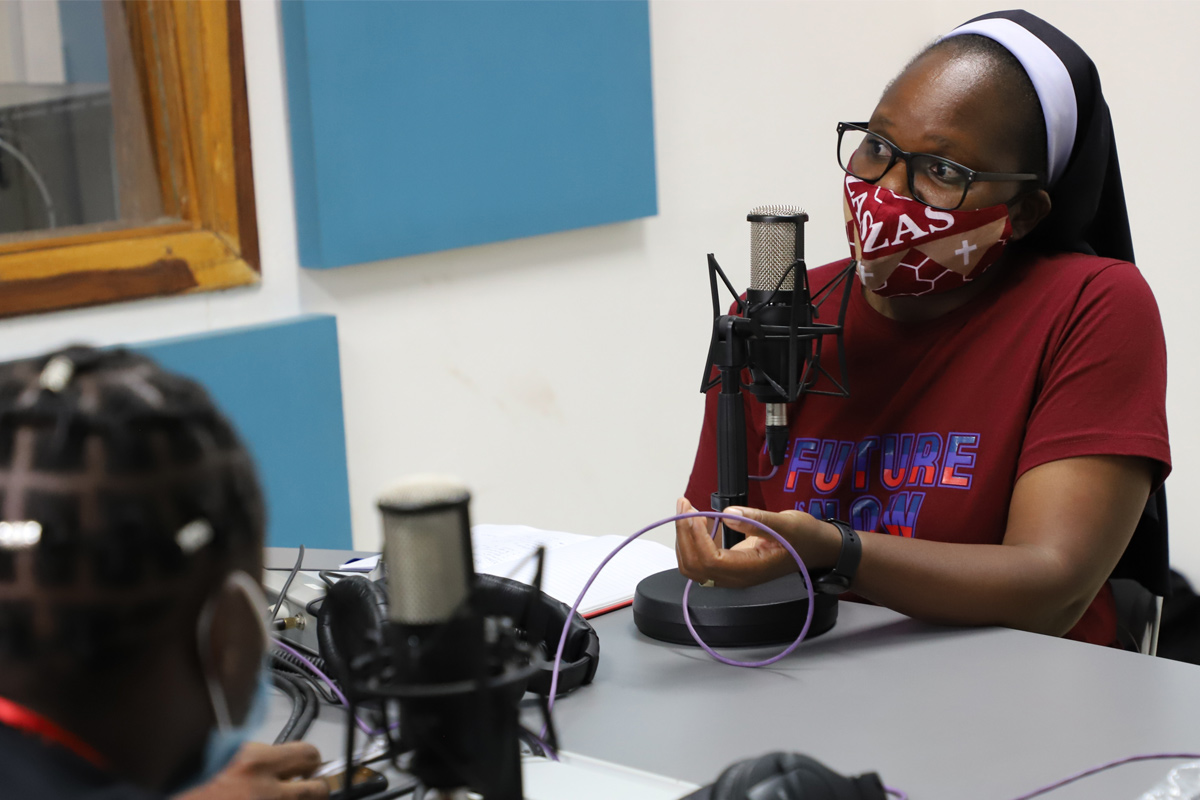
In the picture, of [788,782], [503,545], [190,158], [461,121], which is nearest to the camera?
[788,782]

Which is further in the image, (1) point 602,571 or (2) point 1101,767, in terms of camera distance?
(1) point 602,571

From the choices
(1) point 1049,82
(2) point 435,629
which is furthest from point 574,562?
(2) point 435,629

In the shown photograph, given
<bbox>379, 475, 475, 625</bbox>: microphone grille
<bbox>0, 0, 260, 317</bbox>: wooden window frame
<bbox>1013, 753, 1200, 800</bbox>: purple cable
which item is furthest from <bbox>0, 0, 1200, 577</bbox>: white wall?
<bbox>379, 475, 475, 625</bbox>: microphone grille

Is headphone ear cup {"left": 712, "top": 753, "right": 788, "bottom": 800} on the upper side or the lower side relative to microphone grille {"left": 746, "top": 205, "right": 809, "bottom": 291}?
lower

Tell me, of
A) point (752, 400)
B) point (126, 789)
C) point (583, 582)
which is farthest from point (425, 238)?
point (126, 789)

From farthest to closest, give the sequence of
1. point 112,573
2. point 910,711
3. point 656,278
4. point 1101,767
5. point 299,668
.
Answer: point 656,278, point 299,668, point 910,711, point 1101,767, point 112,573

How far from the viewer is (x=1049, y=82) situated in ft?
4.09

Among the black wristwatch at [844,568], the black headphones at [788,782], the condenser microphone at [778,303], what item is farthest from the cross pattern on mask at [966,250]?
the black headphones at [788,782]

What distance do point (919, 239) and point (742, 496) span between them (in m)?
0.37

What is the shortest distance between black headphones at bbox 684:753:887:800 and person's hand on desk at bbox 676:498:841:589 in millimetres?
365

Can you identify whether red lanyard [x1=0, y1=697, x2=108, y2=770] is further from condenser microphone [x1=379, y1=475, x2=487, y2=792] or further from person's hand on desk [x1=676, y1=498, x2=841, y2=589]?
person's hand on desk [x1=676, y1=498, x2=841, y2=589]

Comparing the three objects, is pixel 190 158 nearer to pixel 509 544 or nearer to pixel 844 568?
pixel 509 544

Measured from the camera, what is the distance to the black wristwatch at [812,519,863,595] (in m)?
1.08

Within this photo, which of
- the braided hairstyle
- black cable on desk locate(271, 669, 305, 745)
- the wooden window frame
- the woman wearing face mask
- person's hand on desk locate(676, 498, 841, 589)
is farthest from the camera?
the wooden window frame
